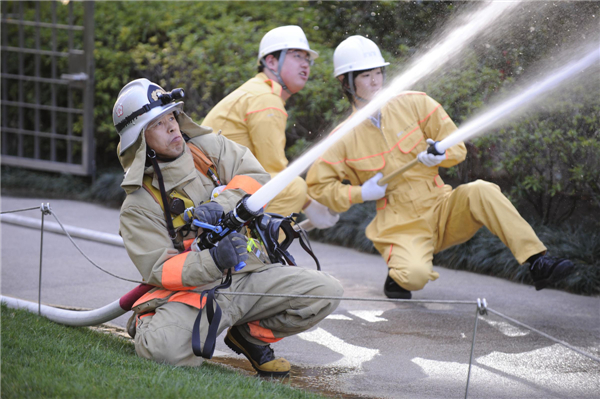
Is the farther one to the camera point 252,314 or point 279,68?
point 279,68

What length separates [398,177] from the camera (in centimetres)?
484

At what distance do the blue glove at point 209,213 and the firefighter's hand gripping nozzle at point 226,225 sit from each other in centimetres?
2

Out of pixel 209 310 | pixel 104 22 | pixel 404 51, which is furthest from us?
pixel 104 22

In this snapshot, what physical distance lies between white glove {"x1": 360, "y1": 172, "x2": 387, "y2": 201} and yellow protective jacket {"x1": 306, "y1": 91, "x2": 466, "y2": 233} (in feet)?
0.14

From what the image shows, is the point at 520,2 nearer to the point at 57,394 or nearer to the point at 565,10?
the point at 565,10

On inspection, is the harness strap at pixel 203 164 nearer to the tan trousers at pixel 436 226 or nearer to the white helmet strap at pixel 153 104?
the white helmet strap at pixel 153 104

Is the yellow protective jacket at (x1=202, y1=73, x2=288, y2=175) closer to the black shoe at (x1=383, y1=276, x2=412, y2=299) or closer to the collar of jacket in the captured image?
the black shoe at (x1=383, y1=276, x2=412, y2=299)

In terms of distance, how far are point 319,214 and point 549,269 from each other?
1.73 m

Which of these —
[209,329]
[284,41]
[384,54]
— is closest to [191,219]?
[209,329]

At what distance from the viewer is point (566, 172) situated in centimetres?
537

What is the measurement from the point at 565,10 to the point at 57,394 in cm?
382

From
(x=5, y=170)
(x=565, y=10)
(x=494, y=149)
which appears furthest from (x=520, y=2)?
(x=5, y=170)

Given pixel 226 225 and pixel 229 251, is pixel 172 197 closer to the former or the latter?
pixel 226 225

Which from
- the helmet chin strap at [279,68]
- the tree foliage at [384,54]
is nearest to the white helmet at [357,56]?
the tree foliage at [384,54]
